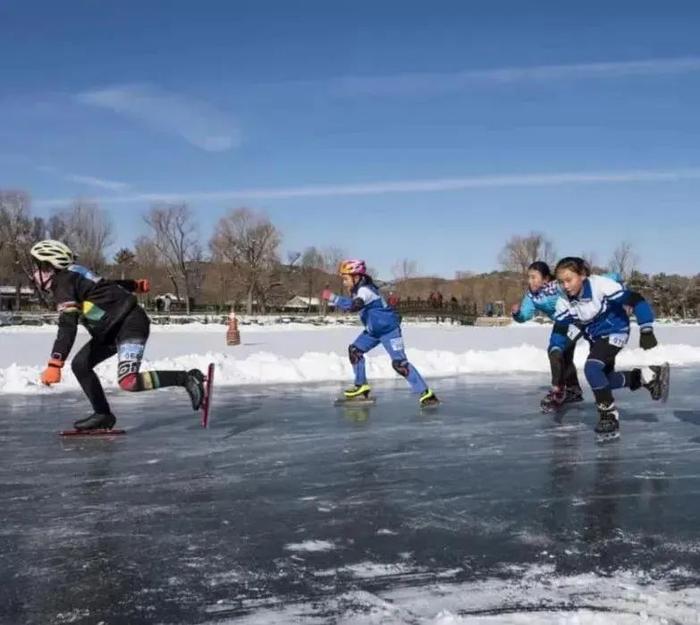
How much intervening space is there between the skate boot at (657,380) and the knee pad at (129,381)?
169 inches

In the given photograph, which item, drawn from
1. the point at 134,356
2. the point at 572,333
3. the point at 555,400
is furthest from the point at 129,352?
the point at 572,333

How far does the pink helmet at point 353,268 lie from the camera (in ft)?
27.0

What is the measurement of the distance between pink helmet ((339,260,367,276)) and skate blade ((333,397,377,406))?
1.37 metres

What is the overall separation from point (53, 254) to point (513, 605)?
14.3 feet

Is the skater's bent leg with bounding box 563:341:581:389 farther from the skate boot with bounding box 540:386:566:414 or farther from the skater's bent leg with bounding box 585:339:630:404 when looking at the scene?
the skater's bent leg with bounding box 585:339:630:404

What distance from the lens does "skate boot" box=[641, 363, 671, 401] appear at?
22.5 ft

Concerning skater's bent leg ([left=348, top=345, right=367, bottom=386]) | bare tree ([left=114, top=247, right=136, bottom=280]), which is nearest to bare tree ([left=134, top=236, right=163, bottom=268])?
bare tree ([left=114, top=247, right=136, bottom=280])

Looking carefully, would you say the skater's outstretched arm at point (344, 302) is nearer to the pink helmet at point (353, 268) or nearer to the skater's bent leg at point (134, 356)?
the pink helmet at point (353, 268)

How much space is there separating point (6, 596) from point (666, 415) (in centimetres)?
635

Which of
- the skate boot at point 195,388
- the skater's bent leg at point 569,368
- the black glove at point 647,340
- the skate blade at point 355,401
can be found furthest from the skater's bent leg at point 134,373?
the skater's bent leg at point 569,368

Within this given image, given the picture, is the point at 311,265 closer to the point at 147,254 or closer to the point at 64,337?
the point at 147,254

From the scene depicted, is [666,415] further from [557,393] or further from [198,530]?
[198,530]

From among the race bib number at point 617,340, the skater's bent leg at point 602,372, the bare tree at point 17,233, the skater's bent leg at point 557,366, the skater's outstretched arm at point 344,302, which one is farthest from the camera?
the bare tree at point 17,233

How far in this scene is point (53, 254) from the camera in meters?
5.80
